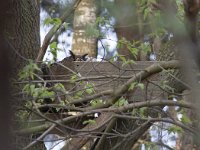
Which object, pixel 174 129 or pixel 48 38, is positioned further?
pixel 48 38

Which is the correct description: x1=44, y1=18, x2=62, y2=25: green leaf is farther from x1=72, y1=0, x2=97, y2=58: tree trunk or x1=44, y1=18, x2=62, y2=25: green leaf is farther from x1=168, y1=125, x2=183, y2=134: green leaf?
x1=72, y1=0, x2=97, y2=58: tree trunk

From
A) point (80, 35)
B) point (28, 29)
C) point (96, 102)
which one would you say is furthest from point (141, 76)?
point (80, 35)

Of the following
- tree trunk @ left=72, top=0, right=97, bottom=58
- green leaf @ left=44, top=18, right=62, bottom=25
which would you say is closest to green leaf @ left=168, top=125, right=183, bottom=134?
green leaf @ left=44, top=18, right=62, bottom=25

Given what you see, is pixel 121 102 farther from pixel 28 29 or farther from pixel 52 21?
pixel 28 29

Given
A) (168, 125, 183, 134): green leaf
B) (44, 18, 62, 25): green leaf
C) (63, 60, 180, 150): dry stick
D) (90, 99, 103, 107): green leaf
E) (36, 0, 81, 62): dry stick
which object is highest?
(44, 18, 62, 25): green leaf

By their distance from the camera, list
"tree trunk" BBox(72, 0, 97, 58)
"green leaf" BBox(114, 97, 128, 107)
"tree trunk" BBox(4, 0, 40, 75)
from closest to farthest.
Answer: "green leaf" BBox(114, 97, 128, 107), "tree trunk" BBox(4, 0, 40, 75), "tree trunk" BBox(72, 0, 97, 58)

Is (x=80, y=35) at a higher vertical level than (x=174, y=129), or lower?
higher

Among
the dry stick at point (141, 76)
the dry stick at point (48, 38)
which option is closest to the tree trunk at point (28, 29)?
the dry stick at point (48, 38)

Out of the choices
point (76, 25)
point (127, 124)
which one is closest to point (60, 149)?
point (127, 124)

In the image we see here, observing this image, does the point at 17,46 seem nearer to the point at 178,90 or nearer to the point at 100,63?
the point at 100,63

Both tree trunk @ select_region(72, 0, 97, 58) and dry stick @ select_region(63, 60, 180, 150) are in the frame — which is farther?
tree trunk @ select_region(72, 0, 97, 58)

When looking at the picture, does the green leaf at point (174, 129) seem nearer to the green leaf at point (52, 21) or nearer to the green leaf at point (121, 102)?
the green leaf at point (121, 102)

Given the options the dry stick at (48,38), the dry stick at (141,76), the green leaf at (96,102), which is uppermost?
the dry stick at (48,38)

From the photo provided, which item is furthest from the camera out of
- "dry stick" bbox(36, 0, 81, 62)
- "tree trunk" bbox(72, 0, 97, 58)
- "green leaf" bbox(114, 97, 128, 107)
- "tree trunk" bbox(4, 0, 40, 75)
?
"tree trunk" bbox(72, 0, 97, 58)
